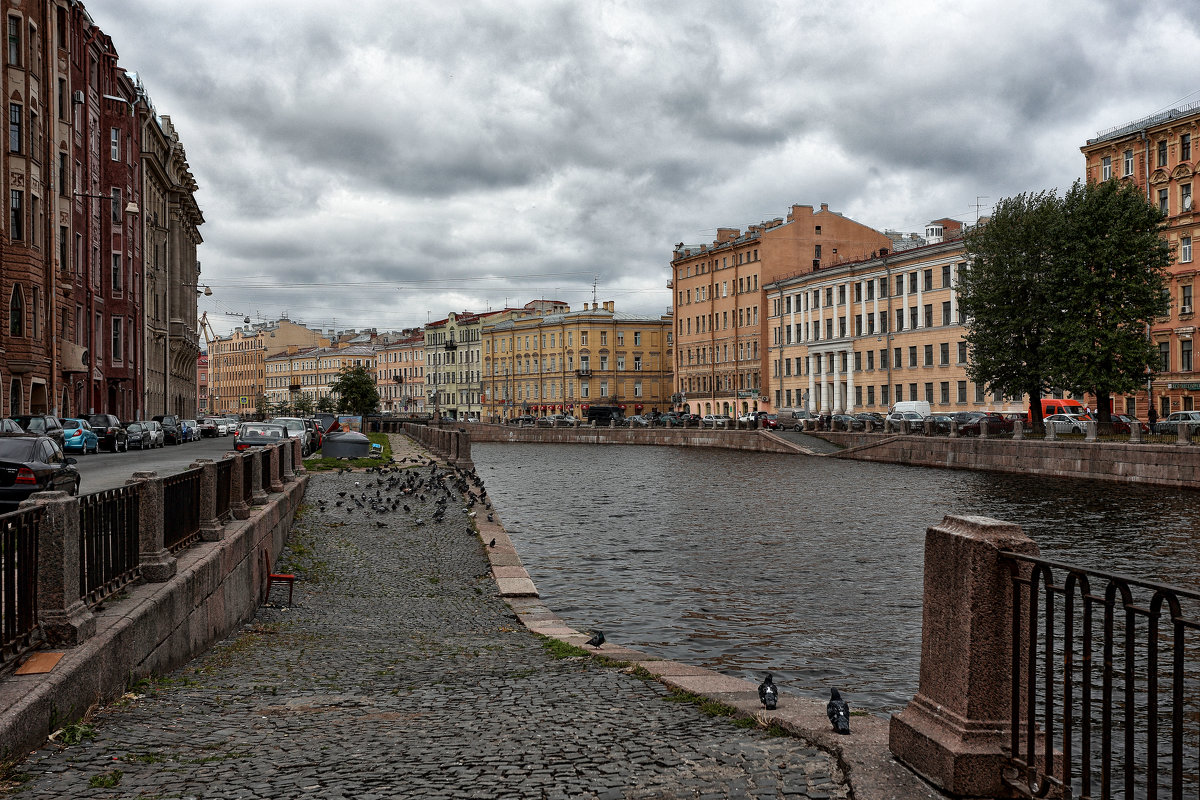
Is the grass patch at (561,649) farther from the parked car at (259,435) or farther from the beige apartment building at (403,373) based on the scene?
the beige apartment building at (403,373)

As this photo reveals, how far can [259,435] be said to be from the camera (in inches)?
1496

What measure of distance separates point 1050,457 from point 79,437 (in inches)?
1443

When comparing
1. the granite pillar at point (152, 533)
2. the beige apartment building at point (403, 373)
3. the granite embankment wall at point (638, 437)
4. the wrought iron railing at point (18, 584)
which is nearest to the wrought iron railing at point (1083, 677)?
the wrought iron railing at point (18, 584)

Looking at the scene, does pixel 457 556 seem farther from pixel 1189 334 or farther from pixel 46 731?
pixel 1189 334

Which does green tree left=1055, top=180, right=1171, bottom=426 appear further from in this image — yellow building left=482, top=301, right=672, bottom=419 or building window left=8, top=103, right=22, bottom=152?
yellow building left=482, top=301, right=672, bottom=419

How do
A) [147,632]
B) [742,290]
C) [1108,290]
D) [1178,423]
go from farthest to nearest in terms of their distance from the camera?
[742,290], [1108,290], [1178,423], [147,632]

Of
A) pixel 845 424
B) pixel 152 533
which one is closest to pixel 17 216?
pixel 152 533

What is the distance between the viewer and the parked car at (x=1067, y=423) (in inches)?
1825

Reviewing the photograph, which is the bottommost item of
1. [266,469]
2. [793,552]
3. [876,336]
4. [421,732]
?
[793,552]

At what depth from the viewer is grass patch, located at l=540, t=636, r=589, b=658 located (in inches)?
384

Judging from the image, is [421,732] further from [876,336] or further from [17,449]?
[876,336]

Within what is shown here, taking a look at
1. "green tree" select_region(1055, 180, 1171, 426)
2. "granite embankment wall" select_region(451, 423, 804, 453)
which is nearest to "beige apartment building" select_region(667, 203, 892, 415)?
"granite embankment wall" select_region(451, 423, 804, 453)

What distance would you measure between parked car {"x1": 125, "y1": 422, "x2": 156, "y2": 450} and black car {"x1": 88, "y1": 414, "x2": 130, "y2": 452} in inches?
31.2

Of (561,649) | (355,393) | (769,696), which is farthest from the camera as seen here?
(355,393)
